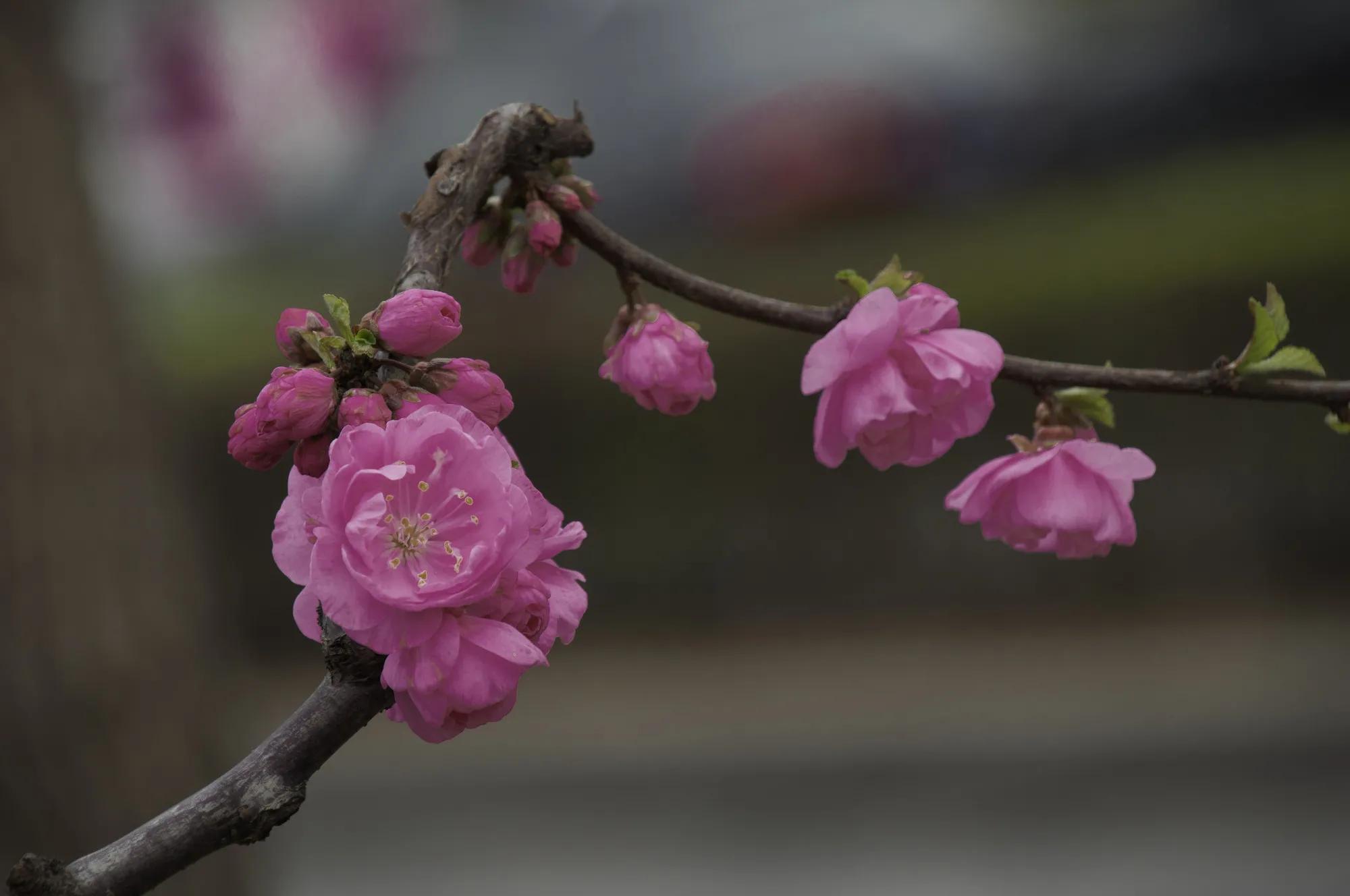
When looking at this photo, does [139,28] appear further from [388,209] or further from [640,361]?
[640,361]

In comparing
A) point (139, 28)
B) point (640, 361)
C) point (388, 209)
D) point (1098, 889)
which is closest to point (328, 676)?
point (640, 361)

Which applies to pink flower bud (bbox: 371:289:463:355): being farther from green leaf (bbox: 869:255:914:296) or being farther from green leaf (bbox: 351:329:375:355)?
green leaf (bbox: 869:255:914:296)

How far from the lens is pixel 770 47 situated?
13.7ft

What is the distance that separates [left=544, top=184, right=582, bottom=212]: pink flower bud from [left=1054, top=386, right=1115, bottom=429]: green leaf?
0.89 ft

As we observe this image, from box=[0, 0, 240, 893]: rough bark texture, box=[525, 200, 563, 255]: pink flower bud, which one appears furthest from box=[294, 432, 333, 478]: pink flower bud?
box=[0, 0, 240, 893]: rough bark texture

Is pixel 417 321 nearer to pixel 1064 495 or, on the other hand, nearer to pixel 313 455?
pixel 313 455

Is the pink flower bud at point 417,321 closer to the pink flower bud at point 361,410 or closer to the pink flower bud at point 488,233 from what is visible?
the pink flower bud at point 361,410

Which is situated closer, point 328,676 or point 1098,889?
point 328,676

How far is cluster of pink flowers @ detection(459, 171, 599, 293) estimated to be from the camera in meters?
0.65

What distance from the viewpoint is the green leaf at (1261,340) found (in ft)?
2.16

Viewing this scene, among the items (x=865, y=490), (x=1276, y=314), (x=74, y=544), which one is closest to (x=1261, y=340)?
(x=1276, y=314)

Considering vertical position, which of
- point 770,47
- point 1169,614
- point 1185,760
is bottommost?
point 1185,760

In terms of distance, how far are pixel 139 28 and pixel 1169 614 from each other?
2.96 metres

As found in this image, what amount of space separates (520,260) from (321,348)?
0.19m
